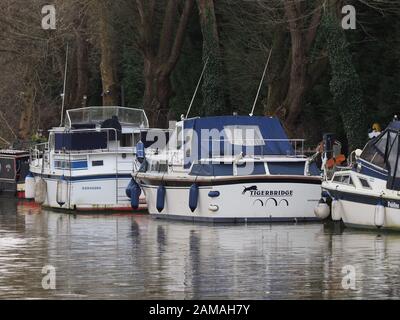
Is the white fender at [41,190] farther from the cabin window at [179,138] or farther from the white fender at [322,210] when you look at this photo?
the white fender at [322,210]

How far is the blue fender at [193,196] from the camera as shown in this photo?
3388 centimetres

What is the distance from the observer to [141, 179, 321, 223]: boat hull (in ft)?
109

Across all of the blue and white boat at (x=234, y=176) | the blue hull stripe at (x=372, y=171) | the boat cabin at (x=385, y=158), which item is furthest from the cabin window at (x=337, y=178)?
the blue and white boat at (x=234, y=176)

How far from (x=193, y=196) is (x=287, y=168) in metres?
2.51

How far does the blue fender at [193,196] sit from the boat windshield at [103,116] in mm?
10268

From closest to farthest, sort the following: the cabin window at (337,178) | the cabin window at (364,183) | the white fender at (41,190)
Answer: the cabin window at (364,183), the cabin window at (337,178), the white fender at (41,190)

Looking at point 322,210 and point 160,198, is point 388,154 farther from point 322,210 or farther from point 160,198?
point 160,198

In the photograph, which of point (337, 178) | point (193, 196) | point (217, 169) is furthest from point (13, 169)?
point (337, 178)

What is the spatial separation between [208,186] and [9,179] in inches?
808

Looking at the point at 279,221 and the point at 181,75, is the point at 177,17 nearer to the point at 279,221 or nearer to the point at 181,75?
the point at 181,75

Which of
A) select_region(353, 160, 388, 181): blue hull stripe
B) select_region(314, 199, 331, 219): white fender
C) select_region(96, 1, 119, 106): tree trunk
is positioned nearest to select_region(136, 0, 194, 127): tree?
select_region(96, 1, 119, 106): tree trunk

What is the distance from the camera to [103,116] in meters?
44.6

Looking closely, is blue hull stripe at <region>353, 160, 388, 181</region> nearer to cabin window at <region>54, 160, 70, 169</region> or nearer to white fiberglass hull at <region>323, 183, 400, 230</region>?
white fiberglass hull at <region>323, 183, 400, 230</region>

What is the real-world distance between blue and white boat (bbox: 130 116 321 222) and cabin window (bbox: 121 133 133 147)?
6198 millimetres
